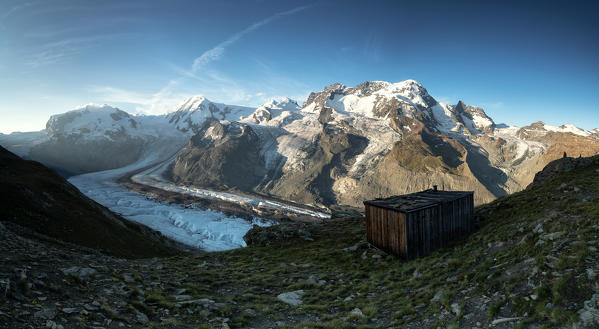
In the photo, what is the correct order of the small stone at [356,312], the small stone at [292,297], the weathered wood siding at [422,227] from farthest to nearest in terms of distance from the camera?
the weathered wood siding at [422,227]
the small stone at [292,297]
the small stone at [356,312]

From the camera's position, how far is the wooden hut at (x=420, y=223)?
714 inches

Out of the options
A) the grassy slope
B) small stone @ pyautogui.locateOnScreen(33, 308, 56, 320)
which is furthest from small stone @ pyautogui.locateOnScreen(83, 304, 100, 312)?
the grassy slope

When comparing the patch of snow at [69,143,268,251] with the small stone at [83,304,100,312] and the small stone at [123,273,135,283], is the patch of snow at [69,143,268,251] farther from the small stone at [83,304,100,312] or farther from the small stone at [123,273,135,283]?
the small stone at [83,304,100,312]

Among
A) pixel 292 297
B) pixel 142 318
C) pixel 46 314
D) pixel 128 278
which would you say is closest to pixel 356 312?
pixel 292 297

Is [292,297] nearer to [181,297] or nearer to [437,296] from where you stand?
[181,297]

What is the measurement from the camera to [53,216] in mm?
25219

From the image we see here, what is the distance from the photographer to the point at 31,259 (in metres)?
10.6

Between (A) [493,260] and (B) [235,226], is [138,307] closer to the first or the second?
(A) [493,260]

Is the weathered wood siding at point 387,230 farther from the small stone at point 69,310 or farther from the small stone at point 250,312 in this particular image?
the small stone at point 69,310

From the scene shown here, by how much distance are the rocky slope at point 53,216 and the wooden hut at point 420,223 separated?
24.0 metres

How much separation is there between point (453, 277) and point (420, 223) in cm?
594

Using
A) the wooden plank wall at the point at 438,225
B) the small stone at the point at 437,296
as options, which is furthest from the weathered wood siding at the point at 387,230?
the small stone at the point at 437,296

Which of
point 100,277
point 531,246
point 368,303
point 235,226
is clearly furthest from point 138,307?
point 235,226

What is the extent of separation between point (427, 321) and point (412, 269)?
23.8 ft
